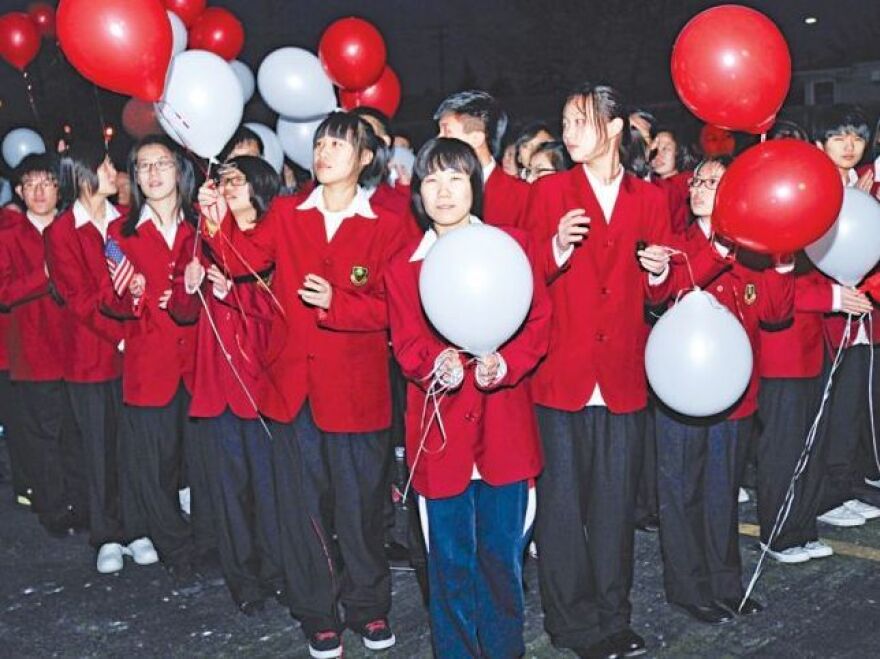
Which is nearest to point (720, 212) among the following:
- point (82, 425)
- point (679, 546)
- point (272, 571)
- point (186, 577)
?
point (679, 546)

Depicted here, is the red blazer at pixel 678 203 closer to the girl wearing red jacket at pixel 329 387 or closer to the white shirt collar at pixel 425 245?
the girl wearing red jacket at pixel 329 387

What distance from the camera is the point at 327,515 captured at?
12.3 ft

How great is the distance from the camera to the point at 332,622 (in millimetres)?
3719

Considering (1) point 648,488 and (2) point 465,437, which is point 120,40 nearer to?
(2) point 465,437

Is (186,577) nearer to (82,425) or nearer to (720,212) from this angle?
(82,425)

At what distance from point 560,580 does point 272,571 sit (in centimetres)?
124

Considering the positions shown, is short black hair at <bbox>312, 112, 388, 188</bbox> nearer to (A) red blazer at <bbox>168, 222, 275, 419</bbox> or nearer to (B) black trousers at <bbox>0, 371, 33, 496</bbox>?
(A) red blazer at <bbox>168, 222, 275, 419</bbox>

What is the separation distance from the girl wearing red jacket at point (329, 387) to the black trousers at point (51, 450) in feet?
6.41

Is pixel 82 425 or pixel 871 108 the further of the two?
pixel 871 108

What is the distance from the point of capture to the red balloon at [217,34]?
652cm

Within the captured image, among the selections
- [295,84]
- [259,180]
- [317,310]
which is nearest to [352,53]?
[295,84]

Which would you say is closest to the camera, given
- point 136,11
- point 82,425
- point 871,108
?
point 136,11

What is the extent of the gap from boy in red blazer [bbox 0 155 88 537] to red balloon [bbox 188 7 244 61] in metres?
1.66

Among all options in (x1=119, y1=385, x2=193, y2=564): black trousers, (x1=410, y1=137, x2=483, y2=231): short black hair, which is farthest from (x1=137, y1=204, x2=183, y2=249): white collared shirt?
(x1=410, y1=137, x2=483, y2=231): short black hair
